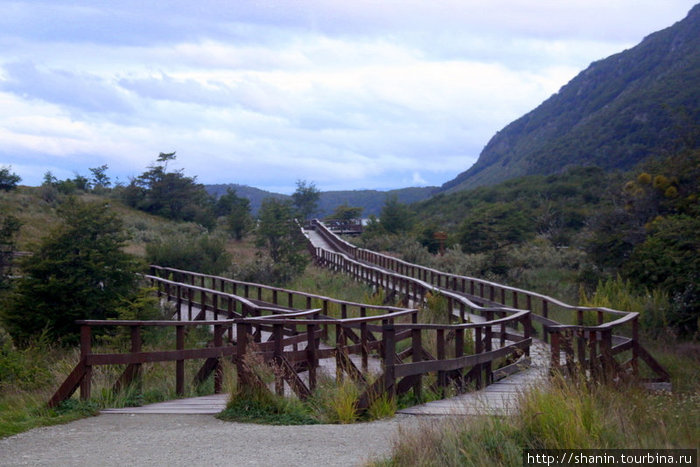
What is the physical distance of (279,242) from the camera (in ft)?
103

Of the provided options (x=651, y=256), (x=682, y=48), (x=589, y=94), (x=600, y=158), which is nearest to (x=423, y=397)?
(x=651, y=256)

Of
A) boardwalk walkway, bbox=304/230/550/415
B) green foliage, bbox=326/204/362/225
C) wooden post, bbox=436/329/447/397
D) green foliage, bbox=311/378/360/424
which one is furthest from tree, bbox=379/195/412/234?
green foliage, bbox=311/378/360/424

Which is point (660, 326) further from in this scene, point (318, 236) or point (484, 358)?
point (318, 236)

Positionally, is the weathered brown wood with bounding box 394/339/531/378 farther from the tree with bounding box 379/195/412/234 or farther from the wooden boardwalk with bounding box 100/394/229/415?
the tree with bounding box 379/195/412/234

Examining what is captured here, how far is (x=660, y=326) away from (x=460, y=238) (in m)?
18.9

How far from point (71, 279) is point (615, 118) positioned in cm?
9106

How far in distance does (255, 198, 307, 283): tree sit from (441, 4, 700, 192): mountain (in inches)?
1191

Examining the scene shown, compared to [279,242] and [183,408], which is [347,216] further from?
[183,408]

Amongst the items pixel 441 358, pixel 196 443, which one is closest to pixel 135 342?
pixel 196 443

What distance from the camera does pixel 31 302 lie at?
16.8 metres

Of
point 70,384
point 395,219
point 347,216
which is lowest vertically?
point 70,384

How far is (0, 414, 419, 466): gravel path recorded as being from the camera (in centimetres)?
611

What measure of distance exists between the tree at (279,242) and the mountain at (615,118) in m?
30.3

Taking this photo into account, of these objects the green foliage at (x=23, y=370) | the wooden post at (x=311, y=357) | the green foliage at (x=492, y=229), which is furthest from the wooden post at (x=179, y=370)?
the green foliage at (x=492, y=229)
